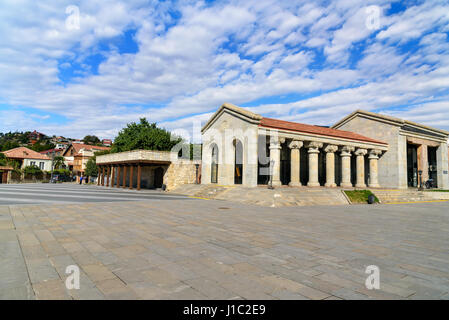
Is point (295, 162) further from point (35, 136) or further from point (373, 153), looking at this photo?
point (35, 136)

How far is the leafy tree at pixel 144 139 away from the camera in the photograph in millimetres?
42969

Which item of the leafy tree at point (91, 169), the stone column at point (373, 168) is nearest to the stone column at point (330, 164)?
the stone column at point (373, 168)

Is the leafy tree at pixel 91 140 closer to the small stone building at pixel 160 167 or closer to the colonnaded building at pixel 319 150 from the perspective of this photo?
the small stone building at pixel 160 167

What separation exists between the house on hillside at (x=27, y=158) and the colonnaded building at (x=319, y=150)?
57.5 m

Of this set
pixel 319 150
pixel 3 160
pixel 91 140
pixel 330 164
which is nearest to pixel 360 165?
pixel 319 150

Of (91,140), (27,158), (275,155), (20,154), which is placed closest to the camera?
(275,155)

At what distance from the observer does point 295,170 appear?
2555 cm

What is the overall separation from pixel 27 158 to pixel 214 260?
77497mm

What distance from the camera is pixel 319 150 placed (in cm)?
3231

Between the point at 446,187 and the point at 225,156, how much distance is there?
104 ft

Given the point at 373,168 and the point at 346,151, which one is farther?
the point at 373,168

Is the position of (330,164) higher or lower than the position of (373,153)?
lower

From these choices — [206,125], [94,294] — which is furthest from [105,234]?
[206,125]

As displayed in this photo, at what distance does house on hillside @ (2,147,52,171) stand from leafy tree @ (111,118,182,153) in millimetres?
31884
